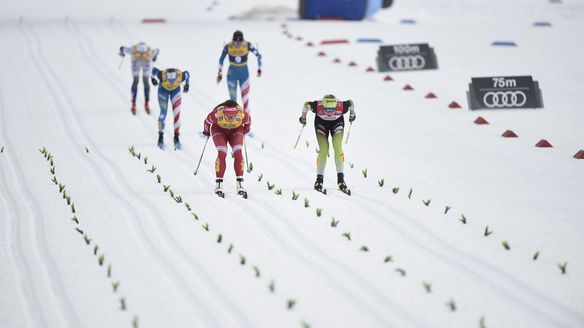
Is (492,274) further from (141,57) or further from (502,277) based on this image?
(141,57)

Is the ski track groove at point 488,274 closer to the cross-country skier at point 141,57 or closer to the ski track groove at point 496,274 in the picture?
the ski track groove at point 496,274

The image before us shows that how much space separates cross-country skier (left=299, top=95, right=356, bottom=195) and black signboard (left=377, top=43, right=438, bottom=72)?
1026 cm

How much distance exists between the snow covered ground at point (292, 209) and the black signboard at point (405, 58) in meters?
0.43

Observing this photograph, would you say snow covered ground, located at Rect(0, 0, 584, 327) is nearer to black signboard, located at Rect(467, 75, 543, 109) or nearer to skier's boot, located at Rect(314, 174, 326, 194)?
skier's boot, located at Rect(314, 174, 326, 194)

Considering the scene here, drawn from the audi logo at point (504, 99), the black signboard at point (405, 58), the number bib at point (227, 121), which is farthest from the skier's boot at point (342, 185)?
the black signboard at point (405, 58)

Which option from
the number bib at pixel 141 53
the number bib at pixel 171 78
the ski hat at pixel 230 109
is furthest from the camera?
the number bib at pixel 141 53

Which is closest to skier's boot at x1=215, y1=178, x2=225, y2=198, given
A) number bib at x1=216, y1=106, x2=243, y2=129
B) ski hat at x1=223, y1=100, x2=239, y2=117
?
A: number bib at x1=216, y1=106, x2=243, y2=129

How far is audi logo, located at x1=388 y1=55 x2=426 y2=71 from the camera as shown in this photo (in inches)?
821

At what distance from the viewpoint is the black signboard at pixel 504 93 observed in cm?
1650

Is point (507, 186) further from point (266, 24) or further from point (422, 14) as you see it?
point (422, 14)

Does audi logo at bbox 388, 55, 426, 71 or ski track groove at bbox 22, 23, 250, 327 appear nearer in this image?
ski track groove at bbox 22, 23, 250, 327

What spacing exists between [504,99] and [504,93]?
137 millimetres

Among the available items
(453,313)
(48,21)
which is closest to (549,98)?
(453,313)

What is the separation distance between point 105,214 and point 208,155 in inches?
139
